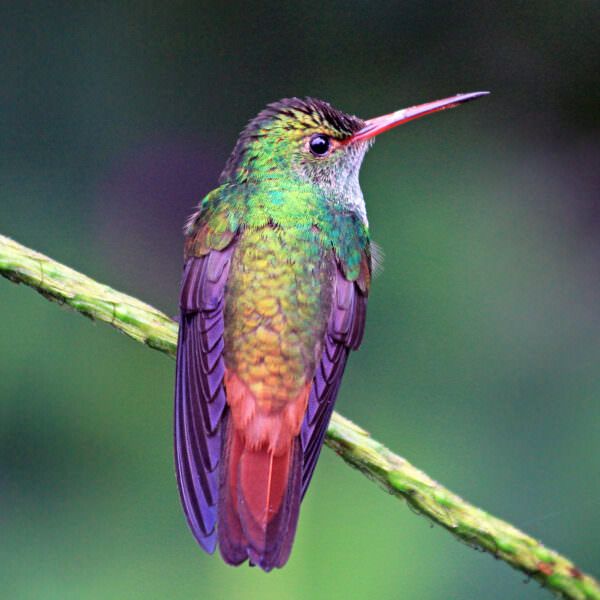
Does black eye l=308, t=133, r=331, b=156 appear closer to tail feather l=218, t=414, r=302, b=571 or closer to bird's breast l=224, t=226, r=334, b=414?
bird's breast l=224, t=226, r=334, b=414

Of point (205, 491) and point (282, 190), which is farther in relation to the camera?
point (282, 190)

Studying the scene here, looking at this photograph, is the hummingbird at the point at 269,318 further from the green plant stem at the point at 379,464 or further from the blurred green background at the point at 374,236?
the blurred green background at the point at 374,236

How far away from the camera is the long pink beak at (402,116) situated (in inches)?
102

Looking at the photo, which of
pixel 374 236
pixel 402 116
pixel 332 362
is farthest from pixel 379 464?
pixel 374 236

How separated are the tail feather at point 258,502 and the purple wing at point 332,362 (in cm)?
5

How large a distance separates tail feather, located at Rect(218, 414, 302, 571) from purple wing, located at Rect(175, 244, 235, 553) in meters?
0.04

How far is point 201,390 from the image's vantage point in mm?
2336

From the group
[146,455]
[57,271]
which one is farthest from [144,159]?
[57,271]

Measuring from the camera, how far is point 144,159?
4.34m

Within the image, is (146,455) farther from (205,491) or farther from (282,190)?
(205,491)

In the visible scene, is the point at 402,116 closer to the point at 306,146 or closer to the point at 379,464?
the point at 306,146

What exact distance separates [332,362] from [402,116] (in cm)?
72

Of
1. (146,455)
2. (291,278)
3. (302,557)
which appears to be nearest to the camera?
(291,278)

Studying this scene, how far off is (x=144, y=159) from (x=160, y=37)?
55cm
